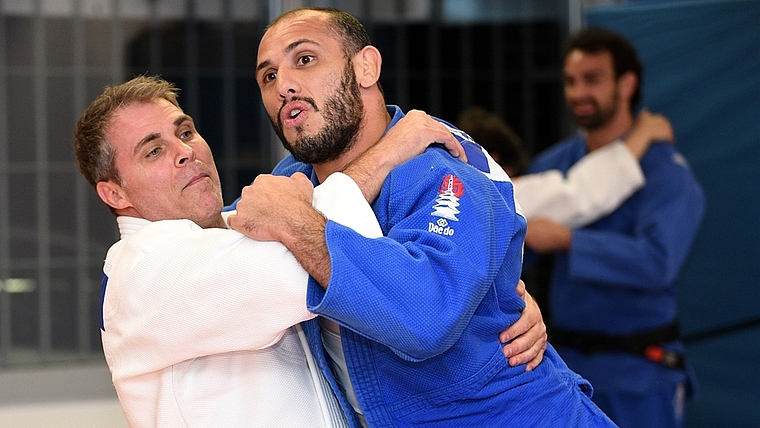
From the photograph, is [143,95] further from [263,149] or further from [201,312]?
[263,149]

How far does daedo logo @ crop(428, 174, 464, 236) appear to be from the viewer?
1433 millimetres

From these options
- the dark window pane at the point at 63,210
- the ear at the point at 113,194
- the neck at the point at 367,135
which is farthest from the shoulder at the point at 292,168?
the dark window pane at the point at 63,210

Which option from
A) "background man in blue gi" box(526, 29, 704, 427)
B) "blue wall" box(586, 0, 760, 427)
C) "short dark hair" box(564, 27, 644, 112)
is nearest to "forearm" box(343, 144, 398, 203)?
"background man in blue gi" box(526, 29, 704, 427)

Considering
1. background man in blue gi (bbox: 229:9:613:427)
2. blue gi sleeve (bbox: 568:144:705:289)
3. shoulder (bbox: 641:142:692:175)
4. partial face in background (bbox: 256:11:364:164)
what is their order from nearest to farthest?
background man in blue gi (bbox: 229:9:613:427), partial face in background (bbox: 256:11:364:164), blue gi sleeve (bbox: 568:144:705:289), shoulder (bbox: 641:142:692:175)

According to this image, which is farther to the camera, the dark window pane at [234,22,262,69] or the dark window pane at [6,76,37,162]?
the dark window pane at [234,22,262,69]

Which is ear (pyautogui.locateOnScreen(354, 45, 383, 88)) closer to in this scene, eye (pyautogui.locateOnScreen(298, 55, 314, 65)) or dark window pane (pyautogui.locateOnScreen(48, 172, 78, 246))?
eye (pyautogui.locateOnScreen(298, 55, 314, 65))

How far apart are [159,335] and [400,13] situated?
2.10 m

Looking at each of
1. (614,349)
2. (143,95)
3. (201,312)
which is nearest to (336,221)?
(201,312)

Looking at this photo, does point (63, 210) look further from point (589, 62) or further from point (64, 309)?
point (589, 62)

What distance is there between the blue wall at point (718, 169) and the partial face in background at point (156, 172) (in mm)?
2086

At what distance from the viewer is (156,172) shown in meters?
1.76

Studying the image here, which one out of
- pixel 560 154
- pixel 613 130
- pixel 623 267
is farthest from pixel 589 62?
pixel 623 267

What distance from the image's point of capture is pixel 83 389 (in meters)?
3.20

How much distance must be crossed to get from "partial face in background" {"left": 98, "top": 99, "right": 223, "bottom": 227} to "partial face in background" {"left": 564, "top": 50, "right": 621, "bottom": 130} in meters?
1.69
